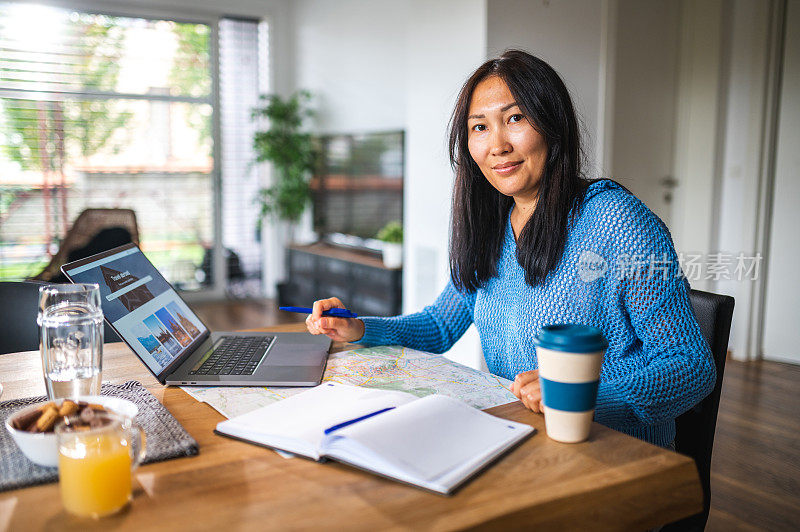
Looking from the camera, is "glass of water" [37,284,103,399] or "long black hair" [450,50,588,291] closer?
"glass of water" [37,284,103,399]

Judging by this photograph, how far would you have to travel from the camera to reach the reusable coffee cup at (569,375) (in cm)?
83

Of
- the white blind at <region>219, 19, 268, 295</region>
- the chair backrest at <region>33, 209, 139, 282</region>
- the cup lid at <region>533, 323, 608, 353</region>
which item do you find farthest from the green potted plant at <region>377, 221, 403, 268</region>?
the cup lid at <region>533, 323, 608, 353</region>

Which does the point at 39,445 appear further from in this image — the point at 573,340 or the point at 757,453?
the point at 757,453

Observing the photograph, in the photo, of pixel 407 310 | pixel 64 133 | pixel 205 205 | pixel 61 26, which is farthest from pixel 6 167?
pixel 407 310

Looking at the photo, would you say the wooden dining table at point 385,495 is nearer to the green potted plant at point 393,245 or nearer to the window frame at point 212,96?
the green potted plant at point 393,245

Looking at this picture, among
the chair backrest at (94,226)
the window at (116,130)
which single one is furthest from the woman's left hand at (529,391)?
the window at (116,130)

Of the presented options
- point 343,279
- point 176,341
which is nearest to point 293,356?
point 176,341

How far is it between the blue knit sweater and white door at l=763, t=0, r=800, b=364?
2926mm

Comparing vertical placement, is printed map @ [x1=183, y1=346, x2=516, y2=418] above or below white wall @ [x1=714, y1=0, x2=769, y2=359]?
below

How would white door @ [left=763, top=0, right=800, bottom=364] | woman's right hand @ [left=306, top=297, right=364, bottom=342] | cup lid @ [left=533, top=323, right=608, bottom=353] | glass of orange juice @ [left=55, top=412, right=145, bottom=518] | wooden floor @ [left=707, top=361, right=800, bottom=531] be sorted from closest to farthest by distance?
glass of orange juice @ [left=55, top=412, right=145, bottom=518] → cup lid @ [left=533, top=323, right=608, bottom=353] → woman's right hand @ [left=306, top=297, right=364, bottom=342] → wooden floor @ [left=707, top=361, right=800, bottom=531] → white door @ [left=763, top=0, right=800, bottom=364]

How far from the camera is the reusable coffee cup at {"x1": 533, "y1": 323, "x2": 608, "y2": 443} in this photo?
83 centimetres

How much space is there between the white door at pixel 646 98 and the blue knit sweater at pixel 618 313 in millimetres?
2596

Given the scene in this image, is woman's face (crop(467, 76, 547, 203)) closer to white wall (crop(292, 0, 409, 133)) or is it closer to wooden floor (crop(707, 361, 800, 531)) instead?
wooden floor (crop(707, 361, 800, 531))

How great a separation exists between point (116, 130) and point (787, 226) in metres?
4.58
